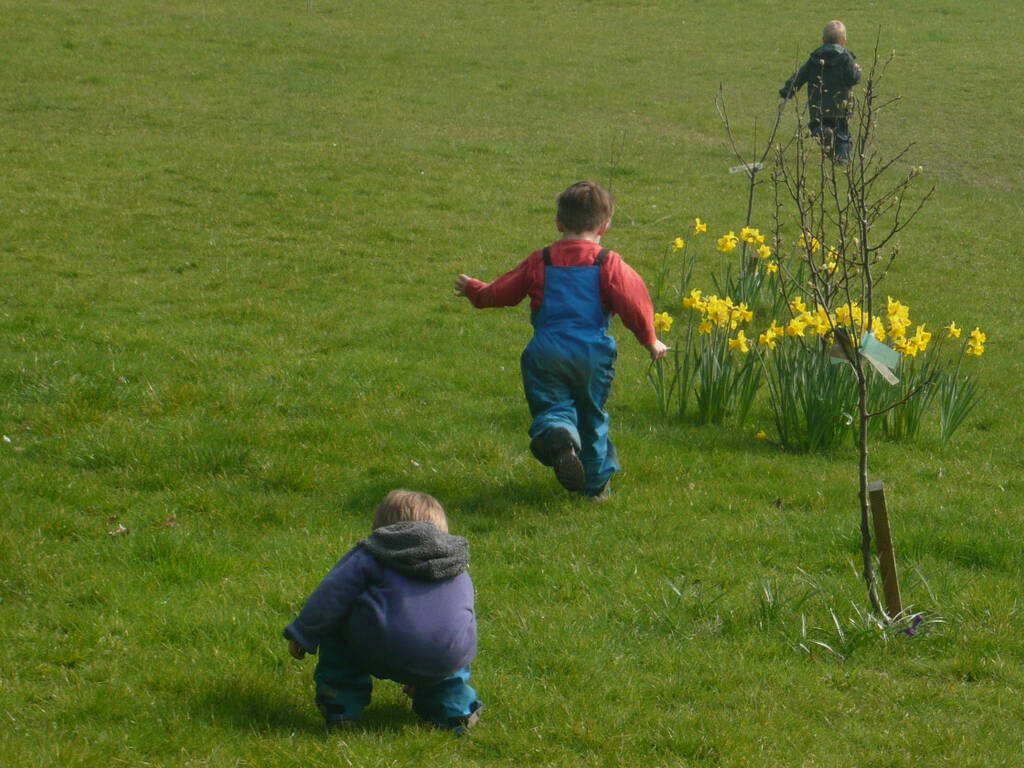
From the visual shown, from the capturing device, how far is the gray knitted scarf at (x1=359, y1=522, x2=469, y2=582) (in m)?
3.96

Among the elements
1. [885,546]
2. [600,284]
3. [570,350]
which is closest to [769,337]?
[600,284]

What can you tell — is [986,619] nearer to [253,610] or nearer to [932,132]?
[253,610]

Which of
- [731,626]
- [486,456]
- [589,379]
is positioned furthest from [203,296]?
[731,626]

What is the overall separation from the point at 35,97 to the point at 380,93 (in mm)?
5414

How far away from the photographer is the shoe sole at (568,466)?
581 cm

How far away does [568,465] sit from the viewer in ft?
19.1

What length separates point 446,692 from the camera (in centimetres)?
409

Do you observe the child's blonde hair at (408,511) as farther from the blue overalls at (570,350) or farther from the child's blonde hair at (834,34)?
the child's blonde hair at (834,34)

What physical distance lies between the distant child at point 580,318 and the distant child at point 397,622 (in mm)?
2051

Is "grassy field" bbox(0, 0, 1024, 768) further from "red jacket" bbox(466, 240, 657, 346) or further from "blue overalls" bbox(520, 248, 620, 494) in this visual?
"red jacket" bbox(466, 240, 657, 346)

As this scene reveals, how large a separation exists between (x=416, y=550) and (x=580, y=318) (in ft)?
8.19

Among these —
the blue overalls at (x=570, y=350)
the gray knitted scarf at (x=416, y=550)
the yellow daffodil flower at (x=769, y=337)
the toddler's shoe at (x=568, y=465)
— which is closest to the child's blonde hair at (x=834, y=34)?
the yellow daffodil flower at (x=769, y=337)

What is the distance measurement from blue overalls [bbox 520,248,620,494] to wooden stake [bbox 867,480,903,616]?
179 centimetres

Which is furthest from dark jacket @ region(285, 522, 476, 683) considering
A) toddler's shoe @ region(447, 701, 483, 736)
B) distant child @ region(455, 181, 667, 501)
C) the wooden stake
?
distant child @ region(455, 181, 667, 501)
